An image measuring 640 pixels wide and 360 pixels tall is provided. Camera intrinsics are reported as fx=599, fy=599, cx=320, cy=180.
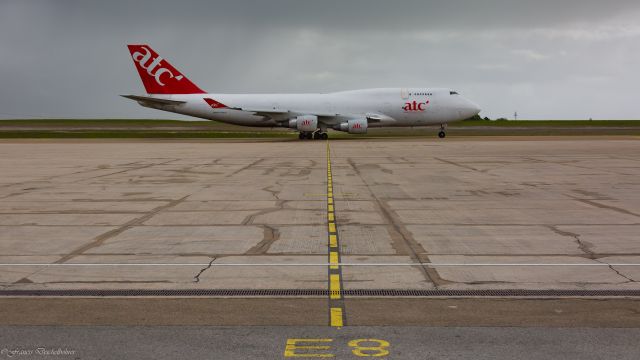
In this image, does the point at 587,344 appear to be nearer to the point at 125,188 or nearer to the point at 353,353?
the point at 353,353

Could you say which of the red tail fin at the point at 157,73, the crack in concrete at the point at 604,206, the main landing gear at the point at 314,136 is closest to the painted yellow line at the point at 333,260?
the crack in concrete at the point at 604,206

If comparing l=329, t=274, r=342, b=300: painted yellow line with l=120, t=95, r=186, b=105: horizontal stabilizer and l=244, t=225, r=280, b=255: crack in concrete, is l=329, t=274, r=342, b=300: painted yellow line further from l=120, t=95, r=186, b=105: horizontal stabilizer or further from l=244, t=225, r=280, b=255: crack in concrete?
l=120, t=95, r=186, b=105: horizontal stabilizer

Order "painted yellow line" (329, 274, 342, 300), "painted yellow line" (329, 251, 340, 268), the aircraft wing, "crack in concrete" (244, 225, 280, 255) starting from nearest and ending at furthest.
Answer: "painted yellow line" (329, 274, 342, 300), "painted yellow line" (329, 251, 340, 268), "crack in concrete" (244, 225, 280, 255), the aircraft wing

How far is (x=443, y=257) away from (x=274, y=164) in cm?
2009

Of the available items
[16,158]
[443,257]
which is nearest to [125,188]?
[443,257]

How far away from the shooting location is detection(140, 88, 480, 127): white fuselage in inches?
2089

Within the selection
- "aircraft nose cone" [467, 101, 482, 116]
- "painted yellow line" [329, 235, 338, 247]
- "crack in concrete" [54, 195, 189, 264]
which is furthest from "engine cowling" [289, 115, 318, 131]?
"painted yellow line" [329, 235, 338, 247]

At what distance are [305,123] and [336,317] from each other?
1840 inches

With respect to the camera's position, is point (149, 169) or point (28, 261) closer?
point (28, 261)

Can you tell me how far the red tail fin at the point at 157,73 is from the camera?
56.1 metres

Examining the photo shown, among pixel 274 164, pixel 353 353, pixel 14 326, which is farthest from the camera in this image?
pixel 274 164

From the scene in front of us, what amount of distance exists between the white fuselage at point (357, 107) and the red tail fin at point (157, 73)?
2860 millimetres

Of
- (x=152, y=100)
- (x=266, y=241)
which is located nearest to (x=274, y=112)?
(x=152, y=100)

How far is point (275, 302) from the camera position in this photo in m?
6.80
